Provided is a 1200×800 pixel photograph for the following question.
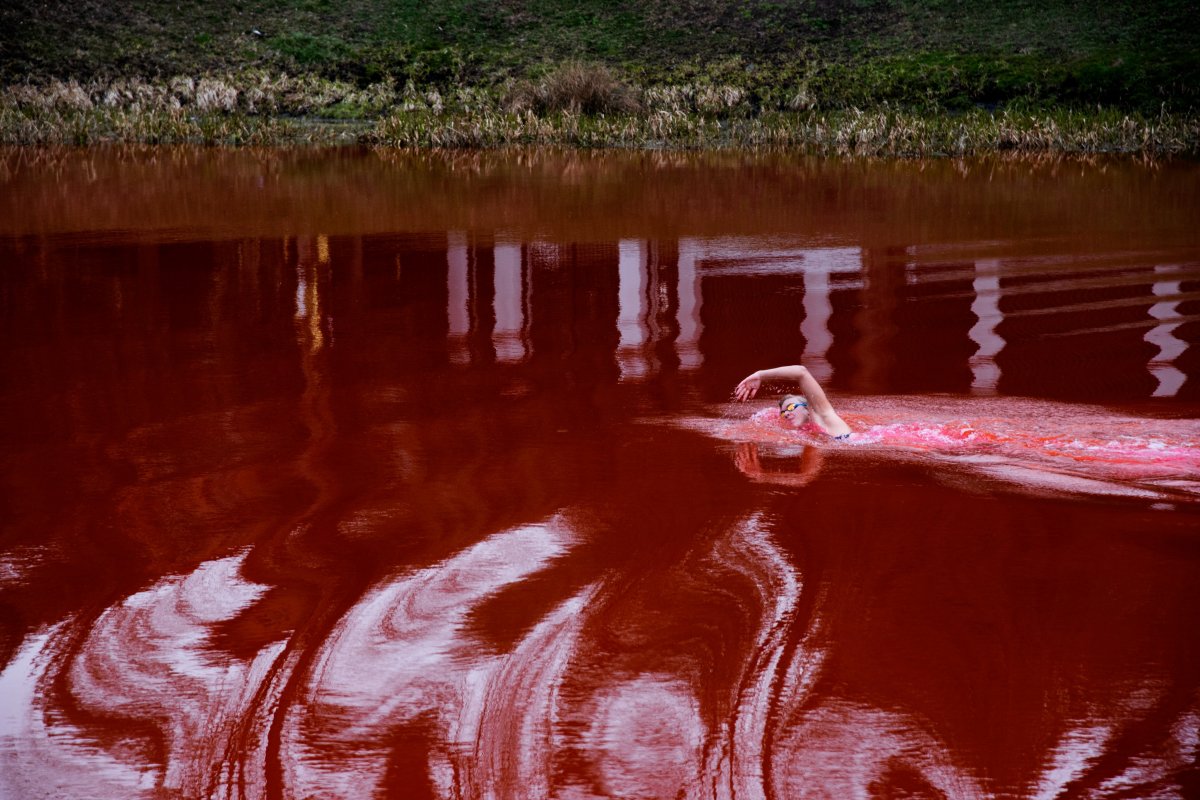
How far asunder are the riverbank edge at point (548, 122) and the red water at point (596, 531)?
16716 millimetres

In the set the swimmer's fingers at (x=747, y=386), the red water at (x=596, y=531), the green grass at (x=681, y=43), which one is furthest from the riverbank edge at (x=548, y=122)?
the swimmer's fingers at (x=747, y=386)

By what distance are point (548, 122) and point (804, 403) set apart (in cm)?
2828

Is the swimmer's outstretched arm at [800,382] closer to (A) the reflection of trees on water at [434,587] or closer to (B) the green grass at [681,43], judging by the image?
(A) the reflection of trees on water at [434,587]

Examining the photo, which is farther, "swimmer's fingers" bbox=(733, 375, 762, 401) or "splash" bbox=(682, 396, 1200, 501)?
"swimmer's fingers" bbox=(733, 375, 762, 401)

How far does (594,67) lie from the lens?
41906mm

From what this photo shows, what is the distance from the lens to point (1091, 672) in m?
5.82

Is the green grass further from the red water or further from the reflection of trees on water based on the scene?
the reflection of trees on water

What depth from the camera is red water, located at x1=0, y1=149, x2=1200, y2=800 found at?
206 inches

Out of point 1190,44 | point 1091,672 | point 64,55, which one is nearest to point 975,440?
point 1091,672

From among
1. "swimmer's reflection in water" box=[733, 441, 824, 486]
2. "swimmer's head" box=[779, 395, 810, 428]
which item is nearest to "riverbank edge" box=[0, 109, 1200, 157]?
"swimmer's head" box=[779, 395, 810, 428]

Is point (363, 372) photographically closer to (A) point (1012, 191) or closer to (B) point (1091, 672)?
(B) point (1091, 672)

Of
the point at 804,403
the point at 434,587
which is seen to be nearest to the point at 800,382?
the point at 804,403

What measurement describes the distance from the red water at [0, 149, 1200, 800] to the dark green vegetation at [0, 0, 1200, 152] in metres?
20.4

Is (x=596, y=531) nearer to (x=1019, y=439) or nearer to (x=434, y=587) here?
(x=434, y=587)
